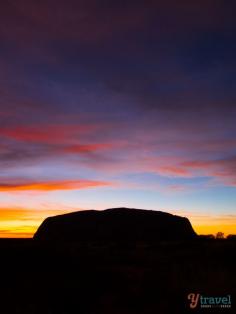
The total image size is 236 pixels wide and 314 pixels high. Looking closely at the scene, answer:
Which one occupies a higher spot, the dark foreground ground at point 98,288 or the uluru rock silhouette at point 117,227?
the uluru rock silhouette at point 117,227

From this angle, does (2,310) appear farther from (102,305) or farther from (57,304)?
(102,305)

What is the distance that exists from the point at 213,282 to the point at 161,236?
50.6m

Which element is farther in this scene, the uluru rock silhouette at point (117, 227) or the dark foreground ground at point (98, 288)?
the uluru rock silhouette at point (117, 227)

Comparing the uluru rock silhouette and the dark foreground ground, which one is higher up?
the uluru rock silhouette

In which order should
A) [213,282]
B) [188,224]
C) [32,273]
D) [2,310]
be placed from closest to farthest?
[2,310] < [213,282] < [32,273] < [188,224]

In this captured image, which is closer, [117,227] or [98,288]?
[98,288]

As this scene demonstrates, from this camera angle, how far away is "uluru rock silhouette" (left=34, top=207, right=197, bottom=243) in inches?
2464

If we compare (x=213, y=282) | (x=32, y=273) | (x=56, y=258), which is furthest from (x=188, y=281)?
(x=56, y=258)

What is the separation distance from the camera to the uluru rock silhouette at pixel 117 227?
62.6 m

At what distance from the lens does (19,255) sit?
2128cm

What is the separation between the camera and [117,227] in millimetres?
62875

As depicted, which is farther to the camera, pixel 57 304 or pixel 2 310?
pixel 57 304

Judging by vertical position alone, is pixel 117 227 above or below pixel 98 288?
above

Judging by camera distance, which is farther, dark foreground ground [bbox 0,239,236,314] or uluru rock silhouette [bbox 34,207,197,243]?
uluru rock silhouette [bbox 34,207,197,243]
